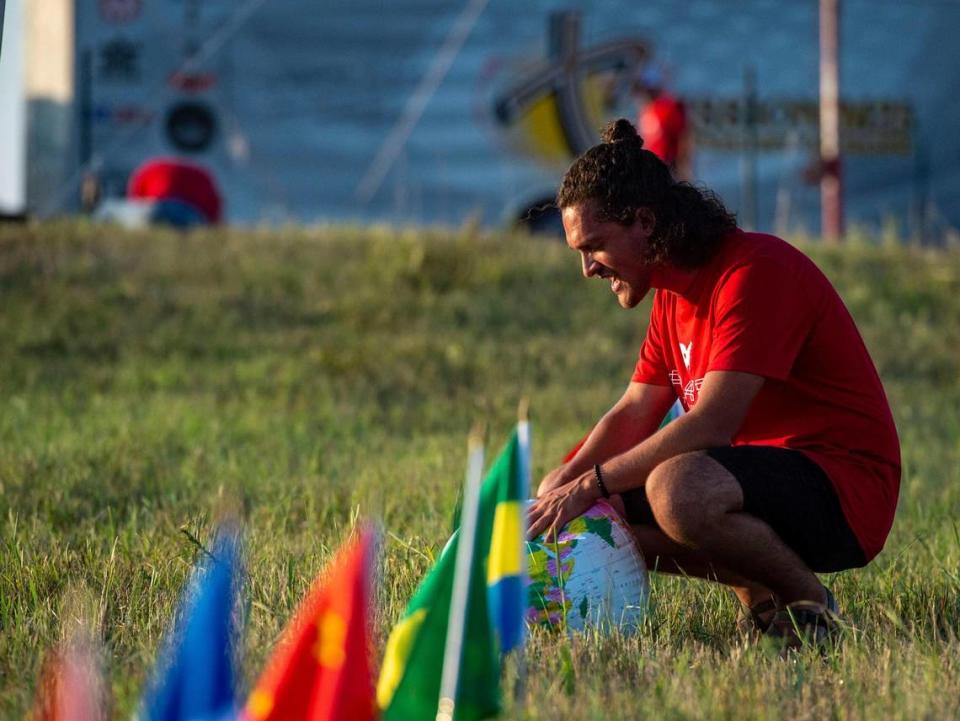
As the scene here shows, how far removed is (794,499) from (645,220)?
893mm

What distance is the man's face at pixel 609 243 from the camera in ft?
14.9

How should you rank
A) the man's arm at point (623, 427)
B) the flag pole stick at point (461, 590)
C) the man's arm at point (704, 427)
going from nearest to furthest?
the flag pole stick at point (461, 590) < the man's arm at point (704, 427) < the man's arm at point (623, 427)

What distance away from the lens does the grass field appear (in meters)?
4.01

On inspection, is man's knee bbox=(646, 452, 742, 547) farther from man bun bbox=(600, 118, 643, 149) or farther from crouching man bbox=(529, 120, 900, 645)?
man bun bbox=(600, 118, 643, 149)

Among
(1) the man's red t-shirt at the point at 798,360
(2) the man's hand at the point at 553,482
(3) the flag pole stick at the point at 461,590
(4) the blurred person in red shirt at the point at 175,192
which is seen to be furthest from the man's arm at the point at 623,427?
(4) the blurred person in red shirt at the point at 175,192

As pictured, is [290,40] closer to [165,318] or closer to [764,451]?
[165,318]

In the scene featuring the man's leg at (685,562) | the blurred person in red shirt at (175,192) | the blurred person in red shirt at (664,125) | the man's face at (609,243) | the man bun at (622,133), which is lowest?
the man's leg at (685,562)

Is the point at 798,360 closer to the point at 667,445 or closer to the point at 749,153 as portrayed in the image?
the point at 667,445

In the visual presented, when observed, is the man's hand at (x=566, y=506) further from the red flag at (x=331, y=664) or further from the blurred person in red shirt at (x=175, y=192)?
the blurred person in red shirt at (x=175, y=192)

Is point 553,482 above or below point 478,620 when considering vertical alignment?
above

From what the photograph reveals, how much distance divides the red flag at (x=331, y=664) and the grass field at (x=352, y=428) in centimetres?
94

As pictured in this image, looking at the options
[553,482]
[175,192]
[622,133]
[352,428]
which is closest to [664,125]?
[175,192]

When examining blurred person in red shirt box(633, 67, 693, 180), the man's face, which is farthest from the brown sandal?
blurred person in red shirt box(633, 67, 693, 180)

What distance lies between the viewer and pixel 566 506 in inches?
181
